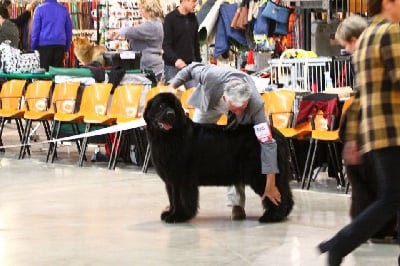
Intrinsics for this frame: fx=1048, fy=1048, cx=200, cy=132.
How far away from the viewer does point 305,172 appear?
855 cm

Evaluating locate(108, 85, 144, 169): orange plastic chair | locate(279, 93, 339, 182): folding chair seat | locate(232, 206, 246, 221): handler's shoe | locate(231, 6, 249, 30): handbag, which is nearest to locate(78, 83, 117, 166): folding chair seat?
locate(108, 85, 144, 169): orange plastic chair

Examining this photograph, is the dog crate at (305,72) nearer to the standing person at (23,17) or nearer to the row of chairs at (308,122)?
the row of chairs at (308,122)

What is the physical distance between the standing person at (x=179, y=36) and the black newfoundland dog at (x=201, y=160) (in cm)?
290

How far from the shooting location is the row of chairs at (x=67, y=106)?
979 centimetres

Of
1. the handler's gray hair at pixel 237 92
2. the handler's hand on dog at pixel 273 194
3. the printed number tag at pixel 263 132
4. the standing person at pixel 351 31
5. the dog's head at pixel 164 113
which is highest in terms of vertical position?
the standing person at pixel 351 31

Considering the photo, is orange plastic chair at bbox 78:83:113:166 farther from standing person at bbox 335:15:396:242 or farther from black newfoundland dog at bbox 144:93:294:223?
standing person at bbox 335:15:396:242

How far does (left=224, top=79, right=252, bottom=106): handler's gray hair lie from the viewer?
6480 mm

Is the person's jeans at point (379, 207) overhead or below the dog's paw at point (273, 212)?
overhead

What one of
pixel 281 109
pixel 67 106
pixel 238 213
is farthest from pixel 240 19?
pixel 238 213

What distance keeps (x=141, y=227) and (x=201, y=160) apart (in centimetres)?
59

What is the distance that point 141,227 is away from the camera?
6.82m

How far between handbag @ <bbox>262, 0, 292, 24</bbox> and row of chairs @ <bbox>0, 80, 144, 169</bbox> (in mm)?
1542

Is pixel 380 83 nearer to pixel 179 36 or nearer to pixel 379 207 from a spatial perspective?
pixel 379 207

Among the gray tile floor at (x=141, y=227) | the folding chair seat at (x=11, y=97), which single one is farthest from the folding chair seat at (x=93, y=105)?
the folding chair seat at (x=11, y=97)
